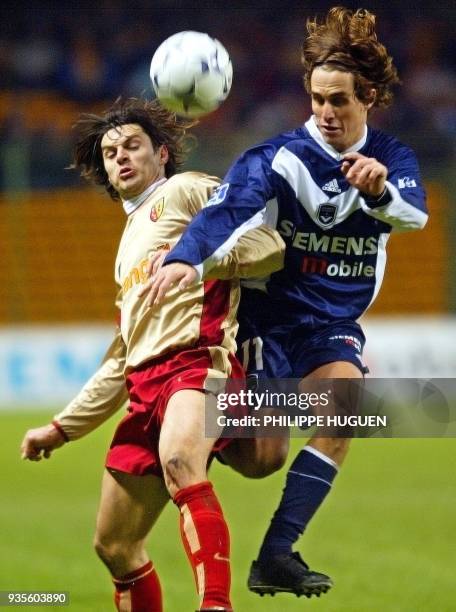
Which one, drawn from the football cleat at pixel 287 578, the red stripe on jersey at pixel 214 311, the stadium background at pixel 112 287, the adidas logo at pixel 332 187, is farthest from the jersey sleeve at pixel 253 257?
the stadium background at pixel 112 287

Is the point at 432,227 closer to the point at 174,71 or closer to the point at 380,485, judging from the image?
the point at 380,485

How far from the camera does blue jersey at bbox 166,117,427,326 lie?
13.2ft

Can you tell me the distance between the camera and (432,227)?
12711 mm

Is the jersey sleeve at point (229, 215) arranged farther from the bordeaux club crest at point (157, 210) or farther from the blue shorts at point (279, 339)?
the blue shorts at point (279, 339)

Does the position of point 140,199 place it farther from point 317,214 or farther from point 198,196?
point 317,214

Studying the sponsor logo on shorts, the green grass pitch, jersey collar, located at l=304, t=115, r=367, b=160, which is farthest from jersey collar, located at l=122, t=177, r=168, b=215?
the green grass pitch

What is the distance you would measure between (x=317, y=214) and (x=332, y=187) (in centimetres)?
11

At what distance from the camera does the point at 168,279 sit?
3.74m

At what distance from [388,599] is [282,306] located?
154 cm

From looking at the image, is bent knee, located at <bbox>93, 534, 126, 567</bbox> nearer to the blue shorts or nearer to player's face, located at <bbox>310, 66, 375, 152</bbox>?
the blue shorts

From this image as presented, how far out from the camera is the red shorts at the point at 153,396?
13.2 ft

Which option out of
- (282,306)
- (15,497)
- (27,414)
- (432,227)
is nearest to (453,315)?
(432,227)

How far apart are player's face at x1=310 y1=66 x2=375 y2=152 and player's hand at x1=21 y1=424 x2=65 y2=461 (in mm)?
1519

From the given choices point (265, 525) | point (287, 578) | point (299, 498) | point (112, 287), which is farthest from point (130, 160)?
point (112, 287)
